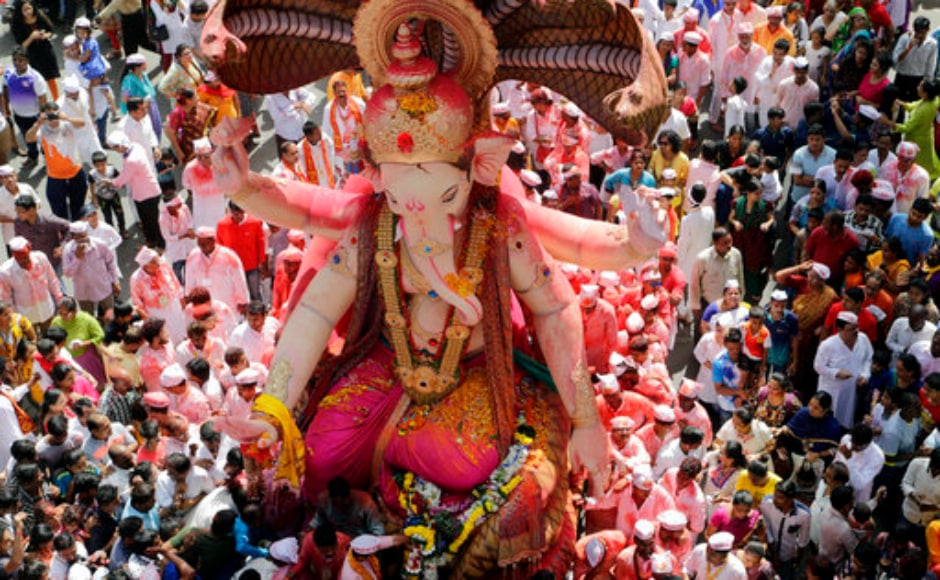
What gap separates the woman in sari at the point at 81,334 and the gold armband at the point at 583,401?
451cm

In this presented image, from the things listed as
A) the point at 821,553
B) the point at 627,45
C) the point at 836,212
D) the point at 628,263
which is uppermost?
the point at 627,45

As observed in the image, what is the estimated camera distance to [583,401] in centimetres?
926

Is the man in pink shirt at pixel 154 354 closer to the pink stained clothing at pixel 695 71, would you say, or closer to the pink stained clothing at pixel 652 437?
the pink stained clothing at pixel 652 437

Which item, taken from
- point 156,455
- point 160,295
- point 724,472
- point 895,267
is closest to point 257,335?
point 160,295

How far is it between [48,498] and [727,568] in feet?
14.3

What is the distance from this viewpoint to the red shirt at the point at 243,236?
13.0 meters

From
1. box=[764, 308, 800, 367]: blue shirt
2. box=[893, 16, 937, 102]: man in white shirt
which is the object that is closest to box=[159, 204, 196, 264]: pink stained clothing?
box=[764, 308, 800, 367]: blue shirt

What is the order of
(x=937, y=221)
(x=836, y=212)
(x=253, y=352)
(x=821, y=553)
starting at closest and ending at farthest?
(x=821, y=553)
(x=253, y=352)
(x=836, y=212)
(x=937, y=221)

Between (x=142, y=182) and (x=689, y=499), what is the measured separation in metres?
6.22

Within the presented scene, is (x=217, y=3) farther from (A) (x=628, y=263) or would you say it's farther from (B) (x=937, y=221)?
(B) (x=937, y=221)

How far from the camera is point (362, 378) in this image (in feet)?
30.9

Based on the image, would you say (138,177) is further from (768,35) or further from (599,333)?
(768,35)

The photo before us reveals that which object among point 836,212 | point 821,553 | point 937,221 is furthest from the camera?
point 937,221

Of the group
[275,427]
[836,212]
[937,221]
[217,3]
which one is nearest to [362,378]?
[275,427]
